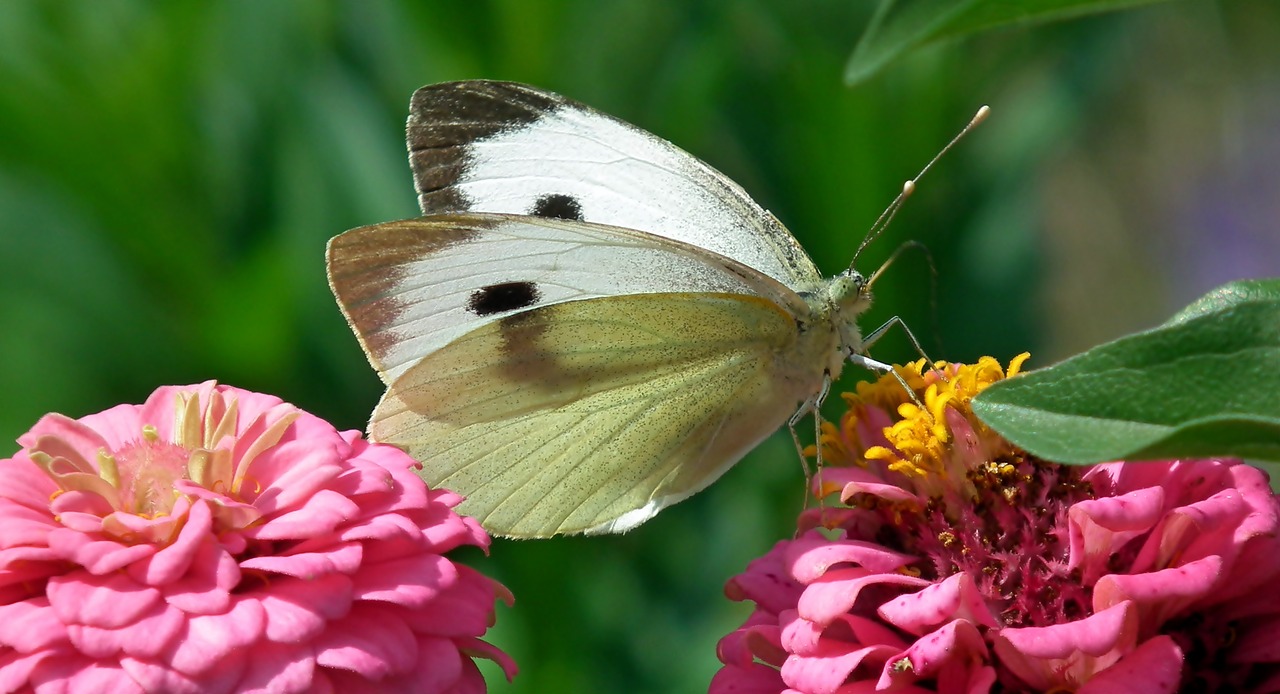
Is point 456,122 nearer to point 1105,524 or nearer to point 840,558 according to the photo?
point 840,558

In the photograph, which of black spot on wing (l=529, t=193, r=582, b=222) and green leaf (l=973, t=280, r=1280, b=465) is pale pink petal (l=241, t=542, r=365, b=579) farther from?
black spot on wing (l=529, t=193, r=582, b=222)

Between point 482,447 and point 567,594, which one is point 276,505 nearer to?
point 482,447

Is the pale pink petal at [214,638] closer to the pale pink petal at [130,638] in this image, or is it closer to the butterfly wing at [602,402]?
the pale pink petal at [130,638]

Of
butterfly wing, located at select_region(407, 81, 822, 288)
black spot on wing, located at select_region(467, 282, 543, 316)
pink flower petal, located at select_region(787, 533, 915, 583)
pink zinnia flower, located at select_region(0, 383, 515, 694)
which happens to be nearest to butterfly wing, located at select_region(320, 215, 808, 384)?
black spot on wing, located at select_region(467, 282, 543, 316)

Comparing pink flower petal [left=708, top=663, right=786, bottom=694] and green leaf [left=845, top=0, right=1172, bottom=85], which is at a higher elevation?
green leaf [left=845, top=0, right=1172, bottom=85]

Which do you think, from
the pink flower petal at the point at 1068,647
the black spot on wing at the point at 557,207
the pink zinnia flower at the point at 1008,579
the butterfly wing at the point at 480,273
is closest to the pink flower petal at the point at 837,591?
the pink zinnia flower at the point at 1008,579

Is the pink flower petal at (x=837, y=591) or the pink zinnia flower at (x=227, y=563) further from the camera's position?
the pink flower petal at (x=837, y=591)
